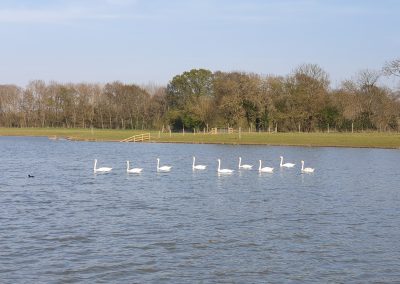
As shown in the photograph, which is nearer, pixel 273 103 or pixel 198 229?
pixel 198 229

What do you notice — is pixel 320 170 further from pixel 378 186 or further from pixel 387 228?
pixel 387 228

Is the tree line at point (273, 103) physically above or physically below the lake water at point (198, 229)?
above

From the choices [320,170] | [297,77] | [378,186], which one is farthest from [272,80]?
[378,186]

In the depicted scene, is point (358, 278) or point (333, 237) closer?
point (358, 278)

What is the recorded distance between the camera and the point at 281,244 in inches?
734

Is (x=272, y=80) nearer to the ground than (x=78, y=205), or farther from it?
farther from it

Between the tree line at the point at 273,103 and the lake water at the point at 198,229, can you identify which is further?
the tree line at the point at 273,103

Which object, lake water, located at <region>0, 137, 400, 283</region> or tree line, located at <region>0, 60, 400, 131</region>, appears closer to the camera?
lake water, located at <region>0, 137, 400, 283</region>

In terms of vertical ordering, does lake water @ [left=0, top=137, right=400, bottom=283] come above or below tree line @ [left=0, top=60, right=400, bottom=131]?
below

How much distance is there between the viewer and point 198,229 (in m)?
20.8

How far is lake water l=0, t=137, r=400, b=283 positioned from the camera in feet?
51.2

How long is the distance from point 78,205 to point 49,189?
623cm

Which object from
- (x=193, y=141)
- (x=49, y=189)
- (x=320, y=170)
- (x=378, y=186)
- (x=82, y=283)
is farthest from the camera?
(x=193, y=141)

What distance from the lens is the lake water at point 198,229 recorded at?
15602mm
